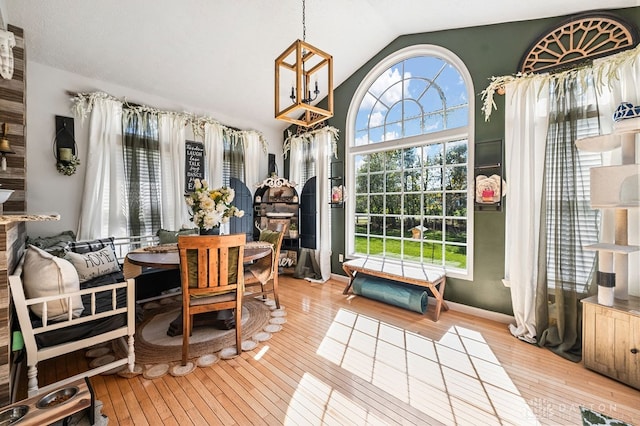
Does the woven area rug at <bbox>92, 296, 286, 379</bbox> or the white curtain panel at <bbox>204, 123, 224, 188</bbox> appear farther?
the white curtain panel at <bbox>204, 123, 224, 188</bbox>

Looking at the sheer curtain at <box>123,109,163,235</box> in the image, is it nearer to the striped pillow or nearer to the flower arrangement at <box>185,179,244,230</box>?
the striped pillow

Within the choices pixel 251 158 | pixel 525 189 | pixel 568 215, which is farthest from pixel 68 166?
pixel 568 215

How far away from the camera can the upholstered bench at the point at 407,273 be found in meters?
2.75

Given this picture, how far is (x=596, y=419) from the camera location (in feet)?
4.84

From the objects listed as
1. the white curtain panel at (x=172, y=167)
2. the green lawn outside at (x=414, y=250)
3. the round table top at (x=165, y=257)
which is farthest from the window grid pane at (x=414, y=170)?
the white curtain panel at (x=172, y=167)

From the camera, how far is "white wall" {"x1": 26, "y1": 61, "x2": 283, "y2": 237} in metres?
2.77

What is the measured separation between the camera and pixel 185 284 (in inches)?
A: 76.8

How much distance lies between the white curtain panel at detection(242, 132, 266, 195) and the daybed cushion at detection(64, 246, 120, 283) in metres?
2.21

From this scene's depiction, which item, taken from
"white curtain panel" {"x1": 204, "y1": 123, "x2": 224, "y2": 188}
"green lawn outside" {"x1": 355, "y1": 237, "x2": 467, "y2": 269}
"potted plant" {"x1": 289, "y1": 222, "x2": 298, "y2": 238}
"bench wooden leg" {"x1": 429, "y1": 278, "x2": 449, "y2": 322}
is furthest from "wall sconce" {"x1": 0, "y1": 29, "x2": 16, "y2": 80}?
"bench wooden leg" {"x1": 429, "y1": 278, "x2": 449, "y2": 322}

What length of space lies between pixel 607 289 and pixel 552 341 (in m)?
0.66

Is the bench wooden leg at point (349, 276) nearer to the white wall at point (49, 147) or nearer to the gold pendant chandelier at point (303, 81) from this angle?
the gold pendant chandelier at point (303, 81)

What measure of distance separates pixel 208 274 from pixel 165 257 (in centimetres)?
61

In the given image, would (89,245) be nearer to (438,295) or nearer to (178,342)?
(178,342)

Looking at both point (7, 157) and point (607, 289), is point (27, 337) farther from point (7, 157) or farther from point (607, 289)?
point (607, 289)
